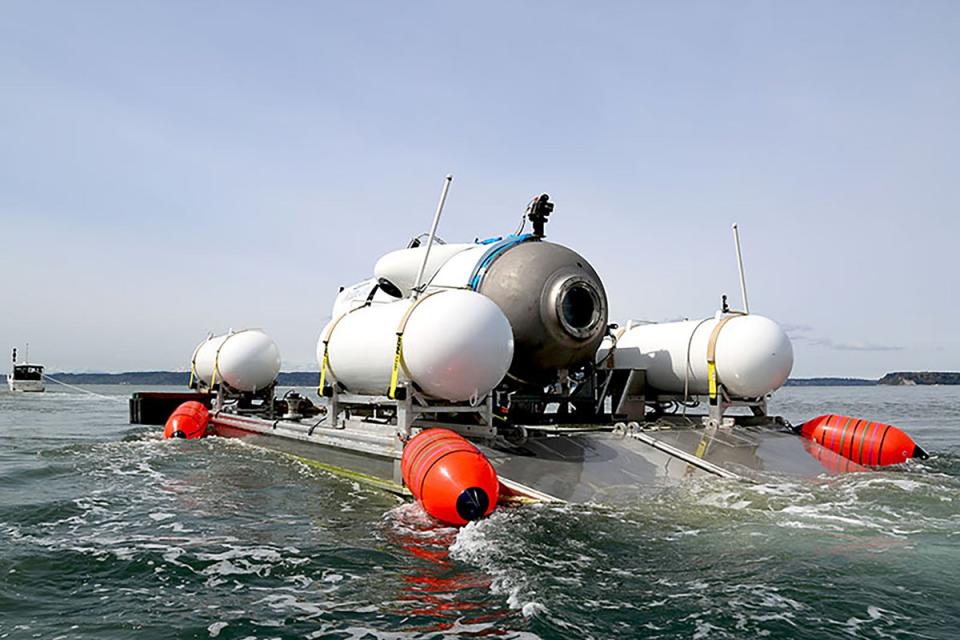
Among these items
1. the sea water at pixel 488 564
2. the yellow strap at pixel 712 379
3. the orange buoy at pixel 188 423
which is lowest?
the sea water at pixel 488 564

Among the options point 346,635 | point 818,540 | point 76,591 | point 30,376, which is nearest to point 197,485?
point 76,591

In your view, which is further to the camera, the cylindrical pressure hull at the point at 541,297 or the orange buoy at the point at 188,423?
the orange buoy at the point at 188,423

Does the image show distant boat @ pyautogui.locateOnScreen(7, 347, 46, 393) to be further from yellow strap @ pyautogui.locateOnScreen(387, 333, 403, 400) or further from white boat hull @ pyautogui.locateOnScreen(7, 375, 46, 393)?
yellow strap @ pyautogui.locateOnScreen(387, 333, 403, 400)

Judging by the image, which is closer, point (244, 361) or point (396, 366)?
point (396, 366)

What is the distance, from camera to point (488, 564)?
22.7ft

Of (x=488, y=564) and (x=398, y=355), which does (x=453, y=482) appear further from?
(x=398, y=355)

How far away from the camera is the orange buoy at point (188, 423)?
60.2 feet

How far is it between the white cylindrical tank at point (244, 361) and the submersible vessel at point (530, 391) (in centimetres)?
243

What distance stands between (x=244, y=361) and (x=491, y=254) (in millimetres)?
8951

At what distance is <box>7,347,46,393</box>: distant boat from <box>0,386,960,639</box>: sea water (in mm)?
61962

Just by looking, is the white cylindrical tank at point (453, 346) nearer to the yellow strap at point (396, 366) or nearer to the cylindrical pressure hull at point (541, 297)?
the yellow strap at point (396, 366)

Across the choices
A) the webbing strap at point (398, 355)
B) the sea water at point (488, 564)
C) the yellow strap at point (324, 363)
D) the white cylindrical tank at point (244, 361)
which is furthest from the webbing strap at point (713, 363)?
the white cylindrical tank at point (244, 361)

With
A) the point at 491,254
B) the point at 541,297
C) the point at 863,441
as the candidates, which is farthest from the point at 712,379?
the point at 491,254

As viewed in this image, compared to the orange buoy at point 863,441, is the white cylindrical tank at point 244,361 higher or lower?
higher
